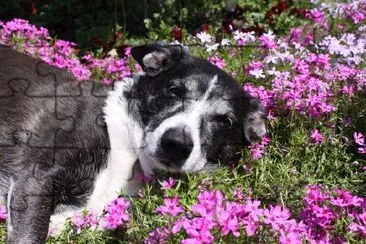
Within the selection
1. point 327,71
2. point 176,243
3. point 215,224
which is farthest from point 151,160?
point 327,71

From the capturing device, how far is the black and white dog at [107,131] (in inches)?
183

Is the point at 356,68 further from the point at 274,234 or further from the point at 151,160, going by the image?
the point at 274,234

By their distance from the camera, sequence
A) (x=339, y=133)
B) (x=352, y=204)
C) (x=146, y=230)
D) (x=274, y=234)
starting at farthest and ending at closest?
(x=339, y=133) → (x=146, y=230) → (x=352, y=204) → (x=274, y=234)

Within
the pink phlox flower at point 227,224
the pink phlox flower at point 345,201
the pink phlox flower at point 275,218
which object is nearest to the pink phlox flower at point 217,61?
the pink phlox flower at point 345,201

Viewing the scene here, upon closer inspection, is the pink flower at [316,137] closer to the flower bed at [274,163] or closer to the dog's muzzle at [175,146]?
the flower bed at [274,163]

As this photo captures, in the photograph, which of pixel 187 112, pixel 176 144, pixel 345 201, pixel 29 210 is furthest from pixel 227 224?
pixel 29 210

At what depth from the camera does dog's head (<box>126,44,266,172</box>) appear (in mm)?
4754

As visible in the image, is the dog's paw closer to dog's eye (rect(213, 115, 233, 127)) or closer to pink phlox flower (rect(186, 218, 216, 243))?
dog's eye (rect(213, 115, 233, 127))

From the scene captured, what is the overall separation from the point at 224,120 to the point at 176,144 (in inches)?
26.4

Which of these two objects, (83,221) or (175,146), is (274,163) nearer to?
(175,146)

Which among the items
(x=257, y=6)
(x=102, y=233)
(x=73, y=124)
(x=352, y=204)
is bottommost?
(x=102, y=233)

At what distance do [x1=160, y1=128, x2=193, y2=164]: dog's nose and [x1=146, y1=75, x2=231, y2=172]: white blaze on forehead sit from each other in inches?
1.8

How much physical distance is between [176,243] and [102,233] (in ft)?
3.01

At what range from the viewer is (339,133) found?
18.3ft
